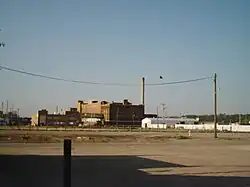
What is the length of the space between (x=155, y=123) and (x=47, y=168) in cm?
14800

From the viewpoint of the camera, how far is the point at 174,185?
13898 millimetres

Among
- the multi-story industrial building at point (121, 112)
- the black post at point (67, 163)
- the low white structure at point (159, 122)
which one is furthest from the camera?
the multi-story industrial building at point (121, 112)

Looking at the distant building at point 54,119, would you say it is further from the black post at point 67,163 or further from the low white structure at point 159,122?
the black post at point 67,163

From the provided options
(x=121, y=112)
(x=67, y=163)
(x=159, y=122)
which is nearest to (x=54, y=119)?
(x=121, y=112)

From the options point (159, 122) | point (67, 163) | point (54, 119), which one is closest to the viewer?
point (67, 163)

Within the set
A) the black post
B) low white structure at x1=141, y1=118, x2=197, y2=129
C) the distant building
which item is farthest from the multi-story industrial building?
the black post

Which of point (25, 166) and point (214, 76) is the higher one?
point (214, 76)

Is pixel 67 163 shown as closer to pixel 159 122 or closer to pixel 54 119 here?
pixel 54 119

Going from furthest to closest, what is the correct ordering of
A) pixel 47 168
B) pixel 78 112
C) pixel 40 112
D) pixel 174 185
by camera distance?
pixel 78 112
pixel 40 112
pixel 47 168
pixel 174 185

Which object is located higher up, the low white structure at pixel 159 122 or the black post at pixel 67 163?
the black post at pixel 67 163

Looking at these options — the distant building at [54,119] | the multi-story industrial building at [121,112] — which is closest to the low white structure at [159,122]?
the multi-story industrial building at [121,112]

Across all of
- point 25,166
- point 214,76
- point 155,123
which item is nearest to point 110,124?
point 155,123

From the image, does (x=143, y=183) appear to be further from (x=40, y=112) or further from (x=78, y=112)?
(x=78, y=112)

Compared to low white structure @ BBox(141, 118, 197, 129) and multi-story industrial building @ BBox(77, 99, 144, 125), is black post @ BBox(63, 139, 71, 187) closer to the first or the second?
low white structure @ BBox(141, 118, 197, 129)
